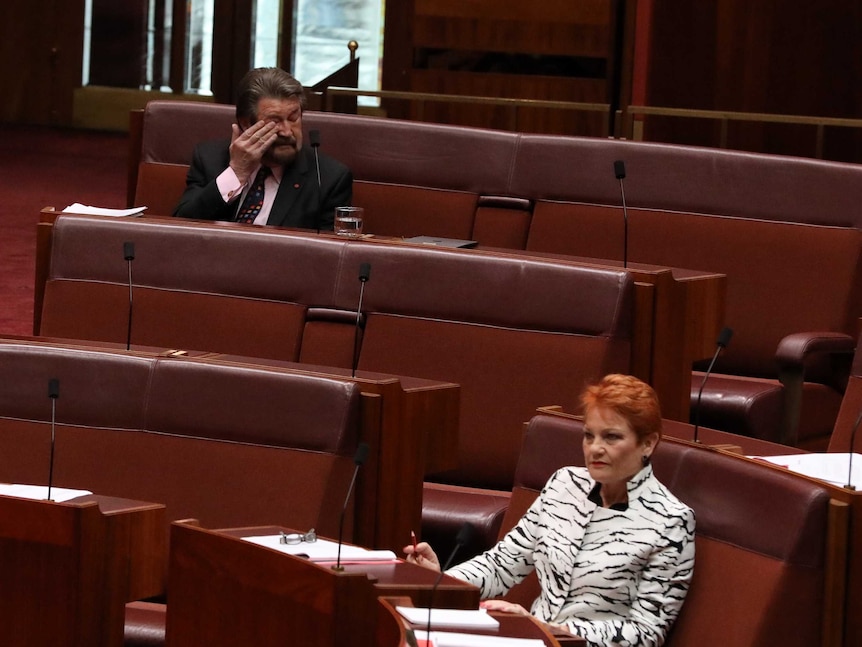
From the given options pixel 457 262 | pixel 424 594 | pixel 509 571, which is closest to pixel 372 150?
pixel 457 262

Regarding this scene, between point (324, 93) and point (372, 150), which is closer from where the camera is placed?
point (372, 150)

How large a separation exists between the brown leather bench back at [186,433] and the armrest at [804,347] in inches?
22.8

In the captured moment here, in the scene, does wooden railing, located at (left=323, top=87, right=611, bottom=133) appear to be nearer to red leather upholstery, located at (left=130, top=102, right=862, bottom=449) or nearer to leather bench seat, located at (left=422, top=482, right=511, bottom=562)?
red leather upholstery, located at (left=130, top=102, right=862, bottom=449)

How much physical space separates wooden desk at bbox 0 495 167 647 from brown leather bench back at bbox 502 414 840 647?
1.44 feet

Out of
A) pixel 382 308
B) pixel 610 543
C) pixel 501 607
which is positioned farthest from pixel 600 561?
pixel 382 308

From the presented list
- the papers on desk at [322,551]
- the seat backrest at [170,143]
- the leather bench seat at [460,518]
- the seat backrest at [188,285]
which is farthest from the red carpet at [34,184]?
the papers on desk at [322,551]

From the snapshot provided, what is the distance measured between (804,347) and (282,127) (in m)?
0.69

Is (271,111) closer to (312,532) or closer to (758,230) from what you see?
(758,230)

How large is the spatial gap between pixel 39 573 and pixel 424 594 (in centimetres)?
33

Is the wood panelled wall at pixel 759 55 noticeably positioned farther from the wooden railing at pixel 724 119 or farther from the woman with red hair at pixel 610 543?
the woman with red hair at pixel 610 543

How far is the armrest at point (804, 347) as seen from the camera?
1706 mm

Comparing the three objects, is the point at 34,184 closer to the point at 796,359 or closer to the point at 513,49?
the point at 513,49

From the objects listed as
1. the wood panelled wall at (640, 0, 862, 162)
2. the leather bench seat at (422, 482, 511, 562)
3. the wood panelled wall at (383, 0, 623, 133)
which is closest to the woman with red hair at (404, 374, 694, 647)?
the leather bench seat at (422, 482, 511, 562)

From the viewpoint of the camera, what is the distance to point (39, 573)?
121 cm
